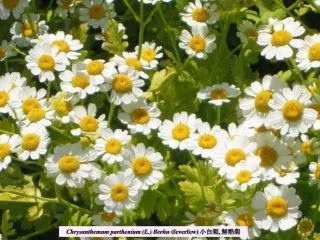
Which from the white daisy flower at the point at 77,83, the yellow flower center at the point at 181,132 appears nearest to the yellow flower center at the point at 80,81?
the white daisy flower at the point at 77,83

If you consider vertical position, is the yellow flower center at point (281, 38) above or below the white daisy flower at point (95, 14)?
below

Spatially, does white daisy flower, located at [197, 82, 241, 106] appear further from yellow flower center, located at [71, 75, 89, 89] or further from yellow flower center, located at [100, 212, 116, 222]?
yellow flower center, located at [100, 212, 116, 222]

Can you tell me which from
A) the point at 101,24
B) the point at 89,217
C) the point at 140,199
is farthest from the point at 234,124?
the point at 101,24

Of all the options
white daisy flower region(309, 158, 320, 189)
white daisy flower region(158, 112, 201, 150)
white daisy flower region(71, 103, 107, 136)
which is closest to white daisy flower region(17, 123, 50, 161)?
white daisy flower region(71, 103, 107, 136)

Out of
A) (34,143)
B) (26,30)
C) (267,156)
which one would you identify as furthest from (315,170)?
(26,30)

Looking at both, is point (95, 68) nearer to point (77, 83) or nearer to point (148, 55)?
point (77, 83)

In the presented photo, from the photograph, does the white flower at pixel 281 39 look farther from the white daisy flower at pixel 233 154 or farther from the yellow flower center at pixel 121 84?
the yellow flower center at pixel 121 84
